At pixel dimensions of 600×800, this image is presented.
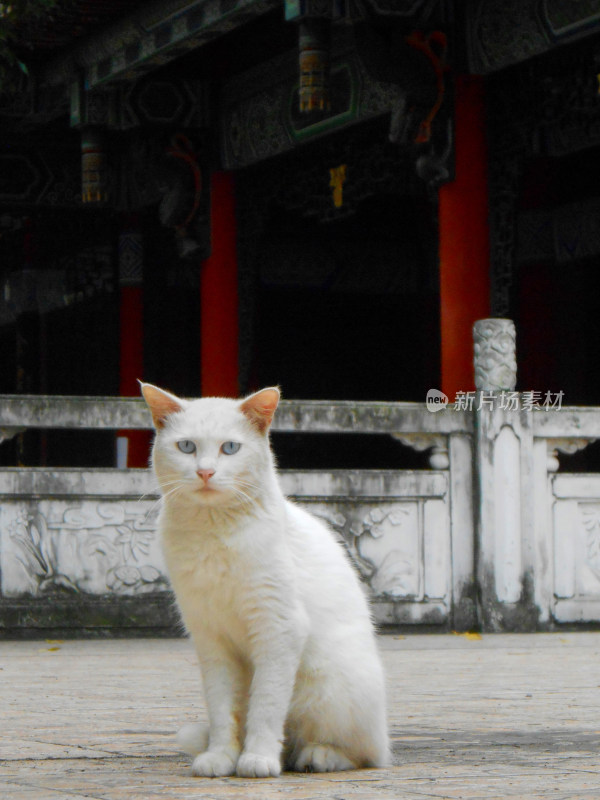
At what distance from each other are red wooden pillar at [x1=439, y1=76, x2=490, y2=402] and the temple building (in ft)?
0.05

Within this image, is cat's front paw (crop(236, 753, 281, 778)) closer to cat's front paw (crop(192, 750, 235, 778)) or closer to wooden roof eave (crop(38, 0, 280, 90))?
cat's front paw (crop(192, 750, 235, 778))

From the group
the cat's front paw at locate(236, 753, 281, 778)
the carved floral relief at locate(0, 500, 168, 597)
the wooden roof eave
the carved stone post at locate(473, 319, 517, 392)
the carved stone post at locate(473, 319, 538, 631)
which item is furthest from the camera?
the wooden roof eave

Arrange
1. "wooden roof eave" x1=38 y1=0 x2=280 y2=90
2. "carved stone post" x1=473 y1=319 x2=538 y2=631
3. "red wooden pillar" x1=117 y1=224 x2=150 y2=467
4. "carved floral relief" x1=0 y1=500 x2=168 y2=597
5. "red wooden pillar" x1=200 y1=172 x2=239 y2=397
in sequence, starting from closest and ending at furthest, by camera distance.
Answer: "carved floral relief" x1=0 y1=500 x2=168 y2=597 → "carved stone post" x1=473 y1=319 x2=538 y2=631 → "wooden roof eave" x1=38 y1=0 x2=280 y2=90 → "red wooden pillar" x1=200 y1=172 x2=239 y2=397 → "red wooden pillar" x1=117 y1=224 x2=150 y2=467

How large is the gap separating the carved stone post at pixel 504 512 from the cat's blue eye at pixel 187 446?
15.2 ft

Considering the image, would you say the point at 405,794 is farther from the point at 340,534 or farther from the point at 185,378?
the point at 185,378

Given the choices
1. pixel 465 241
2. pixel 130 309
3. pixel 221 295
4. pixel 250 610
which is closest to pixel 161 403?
pixel 250 610

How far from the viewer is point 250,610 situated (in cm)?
318

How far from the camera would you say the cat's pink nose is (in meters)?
3.12

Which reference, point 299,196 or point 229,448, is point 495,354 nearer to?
point 229,448

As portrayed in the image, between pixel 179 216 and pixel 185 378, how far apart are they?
3.46m

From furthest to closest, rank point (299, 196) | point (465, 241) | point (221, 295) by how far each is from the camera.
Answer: point (299, 196) → point (221, 295) → point (465, 241)

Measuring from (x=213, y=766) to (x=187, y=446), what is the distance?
0.68 m

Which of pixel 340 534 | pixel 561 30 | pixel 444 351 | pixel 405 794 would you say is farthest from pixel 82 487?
pixel 405 794

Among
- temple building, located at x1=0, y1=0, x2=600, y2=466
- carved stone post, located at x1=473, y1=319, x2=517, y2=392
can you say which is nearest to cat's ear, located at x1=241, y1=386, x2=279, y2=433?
carved stone post, located at x1=473, y1=319, x2=517, y2=392
